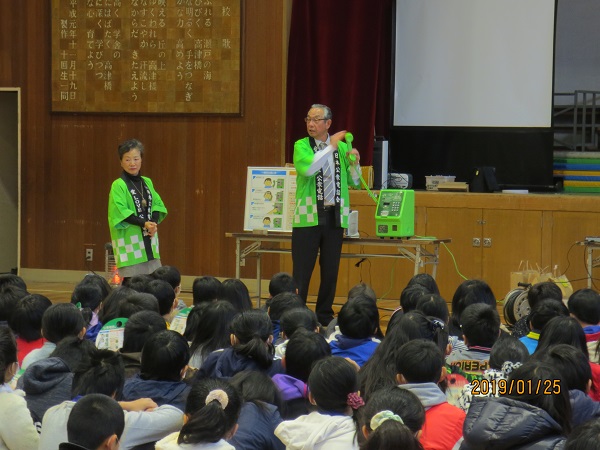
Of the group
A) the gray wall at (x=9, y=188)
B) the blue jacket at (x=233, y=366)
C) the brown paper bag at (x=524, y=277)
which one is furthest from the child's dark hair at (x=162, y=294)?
the gray wall at (x=9, y=188)

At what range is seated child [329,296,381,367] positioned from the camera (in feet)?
13.0

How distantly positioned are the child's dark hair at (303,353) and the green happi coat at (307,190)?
9.81 ft

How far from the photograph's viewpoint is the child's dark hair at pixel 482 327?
382cm

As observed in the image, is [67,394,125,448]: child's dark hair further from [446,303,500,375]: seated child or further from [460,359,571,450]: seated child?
[446,303,500,375]: seated child

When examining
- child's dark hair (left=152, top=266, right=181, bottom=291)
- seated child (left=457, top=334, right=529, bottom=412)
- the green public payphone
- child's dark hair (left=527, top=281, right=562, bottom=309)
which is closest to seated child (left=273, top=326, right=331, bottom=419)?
seated child (left=457, top=334, right=529, bottom=412)

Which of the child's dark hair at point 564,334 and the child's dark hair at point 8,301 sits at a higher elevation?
the child's dark hair at point 564,334

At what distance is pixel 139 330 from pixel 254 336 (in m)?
0.45

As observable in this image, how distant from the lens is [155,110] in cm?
889

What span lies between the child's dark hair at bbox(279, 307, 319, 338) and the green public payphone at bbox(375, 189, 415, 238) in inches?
115

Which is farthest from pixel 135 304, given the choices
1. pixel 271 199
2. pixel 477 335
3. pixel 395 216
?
pixel 271 199

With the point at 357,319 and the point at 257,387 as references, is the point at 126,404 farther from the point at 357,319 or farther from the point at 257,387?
the point at 357,319

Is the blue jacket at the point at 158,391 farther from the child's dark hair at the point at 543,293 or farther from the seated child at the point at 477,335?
the child's dark hair at the point at 543,293

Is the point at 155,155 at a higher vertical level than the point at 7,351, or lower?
higher

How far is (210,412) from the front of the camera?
8.43ft
